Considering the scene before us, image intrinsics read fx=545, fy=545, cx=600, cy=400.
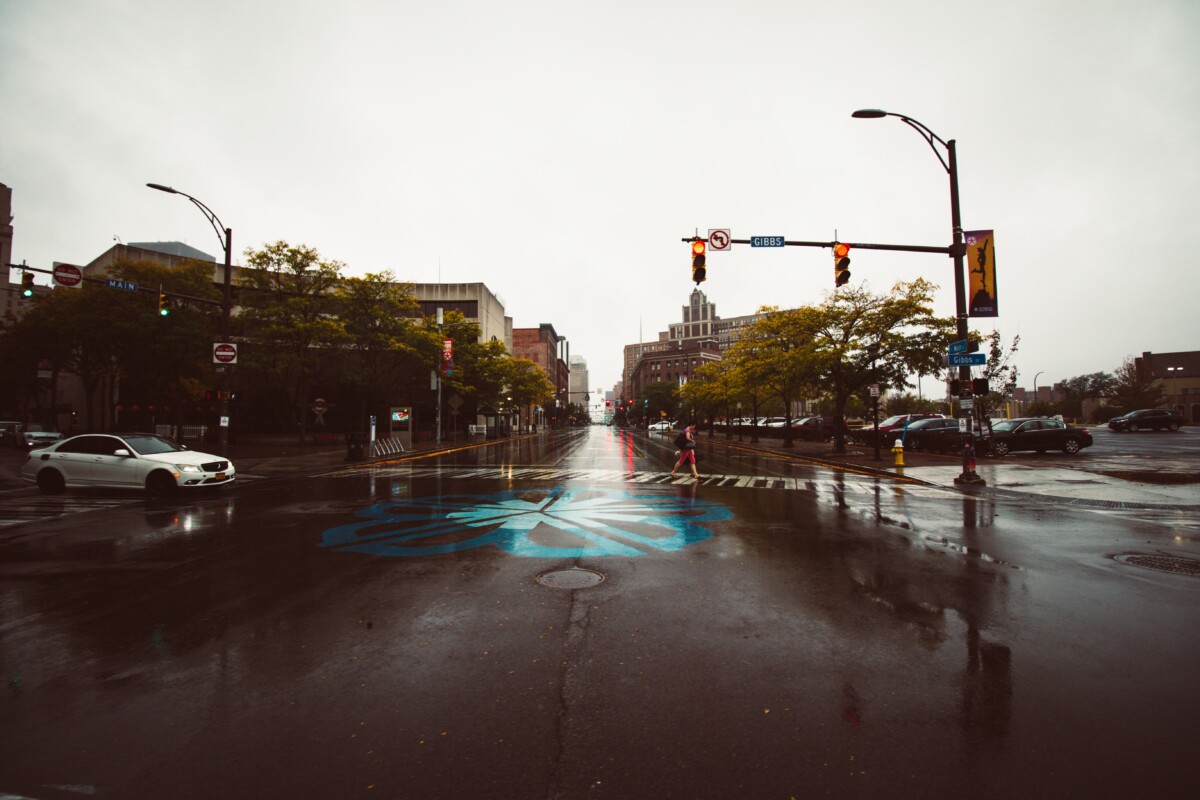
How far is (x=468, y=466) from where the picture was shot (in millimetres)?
22859

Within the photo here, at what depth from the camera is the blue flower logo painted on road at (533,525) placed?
789 cm

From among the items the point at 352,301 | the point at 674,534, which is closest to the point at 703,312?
the point at 352,301

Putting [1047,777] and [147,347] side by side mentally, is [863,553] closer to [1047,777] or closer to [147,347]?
[1047,777]

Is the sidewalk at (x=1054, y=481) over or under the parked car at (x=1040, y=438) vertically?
under

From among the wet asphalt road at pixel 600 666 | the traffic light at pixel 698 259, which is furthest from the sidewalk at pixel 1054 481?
the traffic light at pixel 698 259

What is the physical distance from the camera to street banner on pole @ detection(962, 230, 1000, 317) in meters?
15.2

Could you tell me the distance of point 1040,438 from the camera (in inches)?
1003

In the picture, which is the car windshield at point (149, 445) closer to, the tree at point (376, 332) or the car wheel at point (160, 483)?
the car wheel at point (160, 483)

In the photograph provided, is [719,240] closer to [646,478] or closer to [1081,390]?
[646,478]

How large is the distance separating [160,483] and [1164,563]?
1935 centimetres

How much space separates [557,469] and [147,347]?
25517mm

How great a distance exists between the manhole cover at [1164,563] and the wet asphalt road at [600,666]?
0.74ft

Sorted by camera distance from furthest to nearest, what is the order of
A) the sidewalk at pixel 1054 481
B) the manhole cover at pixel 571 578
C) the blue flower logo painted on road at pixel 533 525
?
1. the sidewalk at pixel 1054 481
2. the blue flower logo painted on road at pixel 533 525
3. the manhole cover at pixel 571 578

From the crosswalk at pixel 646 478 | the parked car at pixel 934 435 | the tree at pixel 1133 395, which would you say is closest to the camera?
the crosswalk at pixel 646 478
